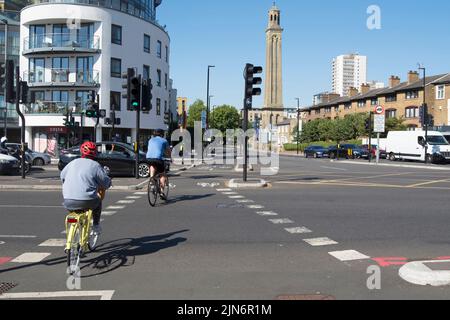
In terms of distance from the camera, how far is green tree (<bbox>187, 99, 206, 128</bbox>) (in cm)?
11075

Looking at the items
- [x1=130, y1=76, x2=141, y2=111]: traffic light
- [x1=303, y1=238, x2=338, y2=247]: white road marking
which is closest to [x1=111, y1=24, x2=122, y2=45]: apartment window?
[x1=130, y1=76, x2=141, y2=111]: traffic light

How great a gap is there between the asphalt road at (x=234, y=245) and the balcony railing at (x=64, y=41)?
100 ft

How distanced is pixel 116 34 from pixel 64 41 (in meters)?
4.58

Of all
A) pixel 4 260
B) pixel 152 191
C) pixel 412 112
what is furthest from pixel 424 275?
pixel 412 112

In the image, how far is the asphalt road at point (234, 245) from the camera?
213 inches

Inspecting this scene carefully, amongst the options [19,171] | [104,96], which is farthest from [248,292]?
[104,96]

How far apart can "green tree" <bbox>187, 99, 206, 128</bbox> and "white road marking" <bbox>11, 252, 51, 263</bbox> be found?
103097 millimetres

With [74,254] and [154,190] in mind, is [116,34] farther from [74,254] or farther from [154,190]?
[74,254]

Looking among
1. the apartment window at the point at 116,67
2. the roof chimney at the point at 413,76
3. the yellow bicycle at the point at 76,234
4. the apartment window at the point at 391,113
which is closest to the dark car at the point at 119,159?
the yellow bicycle at the point at 76,234

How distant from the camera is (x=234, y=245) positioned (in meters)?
7.69

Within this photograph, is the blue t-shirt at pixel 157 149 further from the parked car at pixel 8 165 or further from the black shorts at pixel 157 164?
the parked car at pixel 8 165

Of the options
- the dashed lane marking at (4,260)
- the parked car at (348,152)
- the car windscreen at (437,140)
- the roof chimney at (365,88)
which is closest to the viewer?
the dashed lane marking at (4,260)

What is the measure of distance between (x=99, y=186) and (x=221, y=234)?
2879 mm
